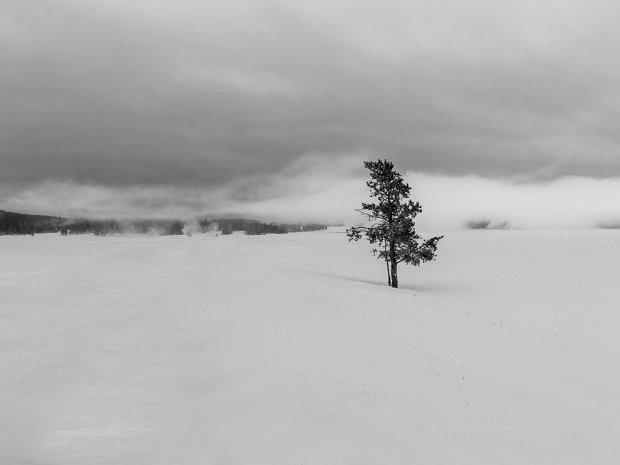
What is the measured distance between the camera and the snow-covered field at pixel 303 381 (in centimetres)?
941

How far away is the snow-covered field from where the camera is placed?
30.9 feet

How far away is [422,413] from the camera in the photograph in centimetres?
1148

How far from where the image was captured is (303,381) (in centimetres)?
1354

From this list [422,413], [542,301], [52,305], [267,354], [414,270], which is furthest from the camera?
[414,270]

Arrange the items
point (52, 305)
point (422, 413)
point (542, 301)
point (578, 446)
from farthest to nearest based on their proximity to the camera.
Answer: point (542, 301)
point (52, 305)
point (422, 413)
point (578, 446)

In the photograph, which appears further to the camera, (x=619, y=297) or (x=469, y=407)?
(x=619, y=297)

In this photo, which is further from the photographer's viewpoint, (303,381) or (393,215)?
(393,215)

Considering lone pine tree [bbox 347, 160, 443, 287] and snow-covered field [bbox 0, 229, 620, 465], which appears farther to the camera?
lone pine tree [bbox 347, 160, 443, 287]

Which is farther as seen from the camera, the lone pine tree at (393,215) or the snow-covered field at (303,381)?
the lone pine tree at (393,215)

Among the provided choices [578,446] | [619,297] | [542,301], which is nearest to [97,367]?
[578,446]

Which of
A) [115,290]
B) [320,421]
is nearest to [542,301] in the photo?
[320,421]

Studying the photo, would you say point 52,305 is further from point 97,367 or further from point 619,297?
point 619,297

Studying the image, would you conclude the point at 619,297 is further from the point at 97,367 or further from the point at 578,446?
the point at 97,367

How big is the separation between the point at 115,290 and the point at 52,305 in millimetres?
7050
